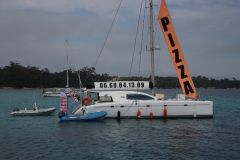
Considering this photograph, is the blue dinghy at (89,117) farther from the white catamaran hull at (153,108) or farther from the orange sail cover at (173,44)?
the orange sail cover at (173,44)

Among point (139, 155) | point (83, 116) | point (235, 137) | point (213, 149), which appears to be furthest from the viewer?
point (83, 116)

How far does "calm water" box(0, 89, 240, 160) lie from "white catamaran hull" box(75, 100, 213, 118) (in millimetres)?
769

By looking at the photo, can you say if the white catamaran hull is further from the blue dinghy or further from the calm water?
the calm water

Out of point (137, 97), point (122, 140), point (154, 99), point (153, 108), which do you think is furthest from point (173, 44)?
point (122, 140)

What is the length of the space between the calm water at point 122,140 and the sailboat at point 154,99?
936 millimetres

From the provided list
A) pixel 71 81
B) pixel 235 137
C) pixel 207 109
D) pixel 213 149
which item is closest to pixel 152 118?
pixel 207 109

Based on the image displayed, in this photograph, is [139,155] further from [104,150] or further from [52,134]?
[52,134]

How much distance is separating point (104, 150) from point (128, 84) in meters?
16.2

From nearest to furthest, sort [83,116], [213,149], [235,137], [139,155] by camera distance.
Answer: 1. [139,155]
2. [213,149]
3. [235,137]
4. [83,116]

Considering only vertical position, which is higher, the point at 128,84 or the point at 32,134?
the point at 128,84

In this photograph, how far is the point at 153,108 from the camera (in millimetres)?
39656

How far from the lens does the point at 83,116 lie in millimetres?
39219

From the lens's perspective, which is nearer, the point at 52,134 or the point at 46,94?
the point at 52,134

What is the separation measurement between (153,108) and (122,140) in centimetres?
1063
